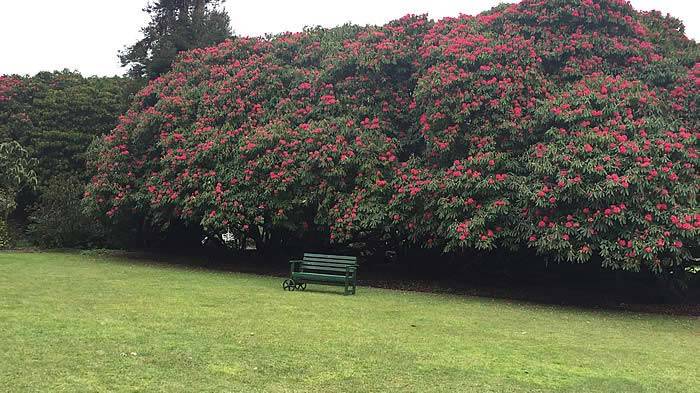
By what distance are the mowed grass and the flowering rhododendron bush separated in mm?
1771

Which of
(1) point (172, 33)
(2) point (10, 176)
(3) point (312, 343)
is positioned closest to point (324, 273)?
(3) point (312, 343)

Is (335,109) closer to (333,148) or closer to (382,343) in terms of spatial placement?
(333,148)

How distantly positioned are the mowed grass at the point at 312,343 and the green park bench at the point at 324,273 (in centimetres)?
29

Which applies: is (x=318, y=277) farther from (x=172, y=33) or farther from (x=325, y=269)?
(x=172, y=33)

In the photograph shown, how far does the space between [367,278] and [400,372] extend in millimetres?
9173

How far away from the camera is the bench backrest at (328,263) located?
38.0 ft

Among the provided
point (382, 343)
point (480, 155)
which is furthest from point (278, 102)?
point (382, 343)

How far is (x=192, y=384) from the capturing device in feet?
15.7

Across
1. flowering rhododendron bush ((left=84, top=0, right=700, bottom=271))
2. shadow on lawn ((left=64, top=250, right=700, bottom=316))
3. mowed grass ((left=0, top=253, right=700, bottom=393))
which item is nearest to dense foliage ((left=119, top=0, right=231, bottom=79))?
flowering rhododendron bush ((left=84, top=0, right=700, bottom=271))

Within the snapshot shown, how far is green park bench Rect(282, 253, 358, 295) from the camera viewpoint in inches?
441

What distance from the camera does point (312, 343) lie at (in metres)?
6.61

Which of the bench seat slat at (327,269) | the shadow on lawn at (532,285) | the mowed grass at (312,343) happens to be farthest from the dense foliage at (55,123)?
the bench seat slat at (327,269)

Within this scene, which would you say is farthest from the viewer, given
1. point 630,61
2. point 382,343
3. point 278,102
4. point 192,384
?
point 278,102

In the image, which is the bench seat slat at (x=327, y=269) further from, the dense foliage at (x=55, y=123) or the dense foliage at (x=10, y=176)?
the dense foliage at (x=55, y=123)
